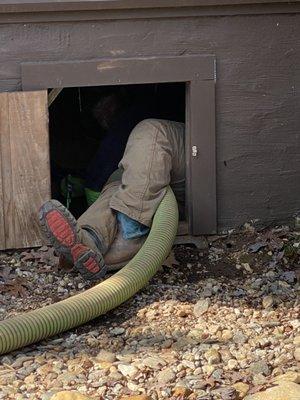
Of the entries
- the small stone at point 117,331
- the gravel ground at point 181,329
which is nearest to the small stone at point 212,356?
the gravel ground at point 181,329

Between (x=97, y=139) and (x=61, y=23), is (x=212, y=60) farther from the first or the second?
(x=97, y=139)

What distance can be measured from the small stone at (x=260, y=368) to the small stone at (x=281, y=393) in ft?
0.81

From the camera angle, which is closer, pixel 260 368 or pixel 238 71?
pixel 260 368

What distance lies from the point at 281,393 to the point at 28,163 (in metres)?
2.39

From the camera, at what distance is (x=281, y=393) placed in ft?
13.8

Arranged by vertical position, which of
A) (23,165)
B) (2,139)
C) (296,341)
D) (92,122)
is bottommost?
(296,341)

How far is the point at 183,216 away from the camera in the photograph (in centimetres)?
655

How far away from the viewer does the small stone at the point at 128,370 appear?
177 inches

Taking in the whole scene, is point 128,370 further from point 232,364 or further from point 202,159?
point 202,159

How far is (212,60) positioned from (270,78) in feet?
1.35

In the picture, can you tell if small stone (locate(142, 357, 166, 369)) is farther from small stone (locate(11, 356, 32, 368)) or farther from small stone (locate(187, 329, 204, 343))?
small stone (locate(11, 356, 32, 368))

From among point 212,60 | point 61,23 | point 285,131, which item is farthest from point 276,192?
point 61,23

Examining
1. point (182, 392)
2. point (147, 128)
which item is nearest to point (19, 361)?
point (182, 392)

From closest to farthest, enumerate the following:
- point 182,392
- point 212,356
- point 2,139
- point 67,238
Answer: point 182,392 < point 212,356 < point 67,238 < point 2,139
